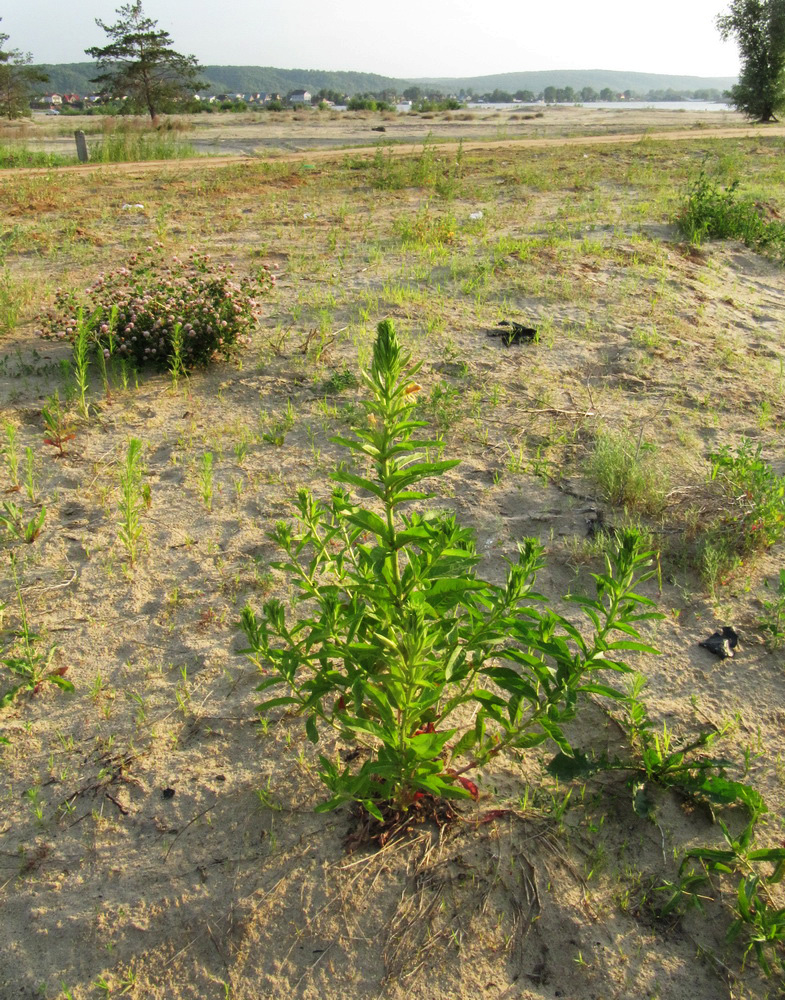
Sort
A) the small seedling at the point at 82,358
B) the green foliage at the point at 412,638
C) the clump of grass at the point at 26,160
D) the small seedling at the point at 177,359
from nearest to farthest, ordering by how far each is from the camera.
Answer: the green foliage at the point at 412,638, the small seedling at the point at 82,358, the small seedling at the point at 177,359, the clump of grass at the point at 26,160

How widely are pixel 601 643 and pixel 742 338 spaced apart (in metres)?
5.37

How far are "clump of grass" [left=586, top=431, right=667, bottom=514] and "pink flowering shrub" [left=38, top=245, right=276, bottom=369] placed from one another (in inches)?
108

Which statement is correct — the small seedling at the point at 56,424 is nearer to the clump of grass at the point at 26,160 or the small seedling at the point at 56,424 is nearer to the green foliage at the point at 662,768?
the green foliage at the point at 662,768

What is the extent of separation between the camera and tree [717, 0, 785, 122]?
104 feet

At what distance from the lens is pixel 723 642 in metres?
3.35

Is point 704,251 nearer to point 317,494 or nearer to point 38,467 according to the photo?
point 317,494

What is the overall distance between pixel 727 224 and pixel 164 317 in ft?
23.6

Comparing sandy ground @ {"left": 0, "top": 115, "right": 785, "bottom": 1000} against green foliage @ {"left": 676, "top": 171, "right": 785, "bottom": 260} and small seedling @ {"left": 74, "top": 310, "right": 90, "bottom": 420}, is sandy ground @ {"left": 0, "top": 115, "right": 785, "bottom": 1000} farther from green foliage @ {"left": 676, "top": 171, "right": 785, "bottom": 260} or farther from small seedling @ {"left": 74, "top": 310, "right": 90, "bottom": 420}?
green foliage @ {"left": 676, "top": 171, "right": 785, "bottom": 260}

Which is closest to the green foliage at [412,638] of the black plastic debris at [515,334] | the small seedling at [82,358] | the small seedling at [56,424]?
the small seedling at [56,424]

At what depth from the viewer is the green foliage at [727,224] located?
901cm

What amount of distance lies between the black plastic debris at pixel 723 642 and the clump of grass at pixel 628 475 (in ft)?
3.00

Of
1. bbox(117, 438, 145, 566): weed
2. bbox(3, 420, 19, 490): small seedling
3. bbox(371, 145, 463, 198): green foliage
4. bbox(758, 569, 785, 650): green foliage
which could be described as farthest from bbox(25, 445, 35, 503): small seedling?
bbox(371, 145, 463, 198): green foliage

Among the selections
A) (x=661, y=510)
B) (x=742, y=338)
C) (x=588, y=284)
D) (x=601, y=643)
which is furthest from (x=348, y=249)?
(x=601, y=643)

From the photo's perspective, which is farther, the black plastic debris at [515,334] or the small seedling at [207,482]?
the black plastic debris at [515,334]
